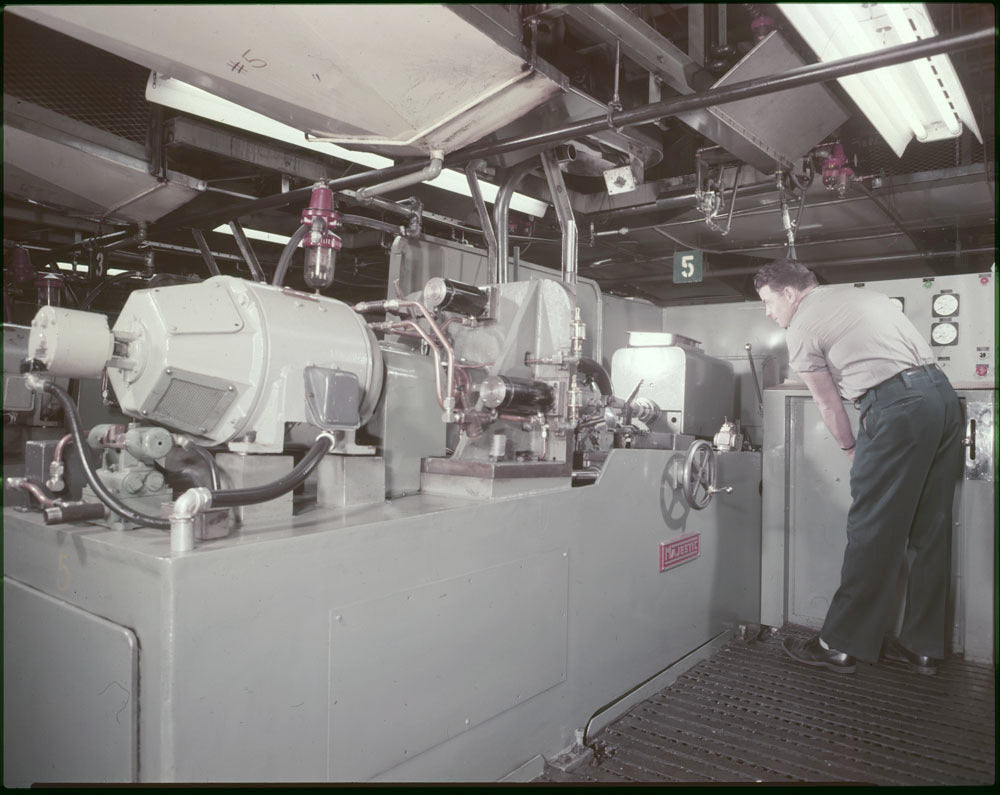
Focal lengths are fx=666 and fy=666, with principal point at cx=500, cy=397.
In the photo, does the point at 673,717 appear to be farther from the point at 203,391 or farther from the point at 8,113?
the point at 8,113

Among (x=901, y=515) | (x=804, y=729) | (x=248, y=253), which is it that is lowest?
(x=804, y=729)

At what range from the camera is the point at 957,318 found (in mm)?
2801

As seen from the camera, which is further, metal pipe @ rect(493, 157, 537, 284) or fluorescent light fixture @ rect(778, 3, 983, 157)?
metal pipe @ rect(493, 157, 537, 284)

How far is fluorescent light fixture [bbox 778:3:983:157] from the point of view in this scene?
1495 mm

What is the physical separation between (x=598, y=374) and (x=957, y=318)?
1.62 metres

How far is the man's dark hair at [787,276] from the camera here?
2.33 meters

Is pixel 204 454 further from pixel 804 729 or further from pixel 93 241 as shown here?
pixel 93 241

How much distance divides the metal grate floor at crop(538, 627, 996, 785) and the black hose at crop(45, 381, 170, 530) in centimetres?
107

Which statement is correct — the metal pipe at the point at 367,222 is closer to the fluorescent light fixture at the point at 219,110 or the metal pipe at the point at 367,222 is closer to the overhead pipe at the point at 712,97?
the overhead pipe at the point at 712,97

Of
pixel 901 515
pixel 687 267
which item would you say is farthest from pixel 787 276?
pixel 687 267

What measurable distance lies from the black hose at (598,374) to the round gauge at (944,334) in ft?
4.91

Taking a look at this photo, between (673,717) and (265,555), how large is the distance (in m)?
1.32

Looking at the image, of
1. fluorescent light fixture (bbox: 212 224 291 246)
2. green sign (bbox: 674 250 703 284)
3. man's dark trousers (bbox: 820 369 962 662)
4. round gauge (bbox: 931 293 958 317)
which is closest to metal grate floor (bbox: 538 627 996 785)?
man's dark trousers (bbox: 820 369 962 662)

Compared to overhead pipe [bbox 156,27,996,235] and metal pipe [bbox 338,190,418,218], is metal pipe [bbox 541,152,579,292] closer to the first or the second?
overhead pipe [bbox 156,27,996,235]
